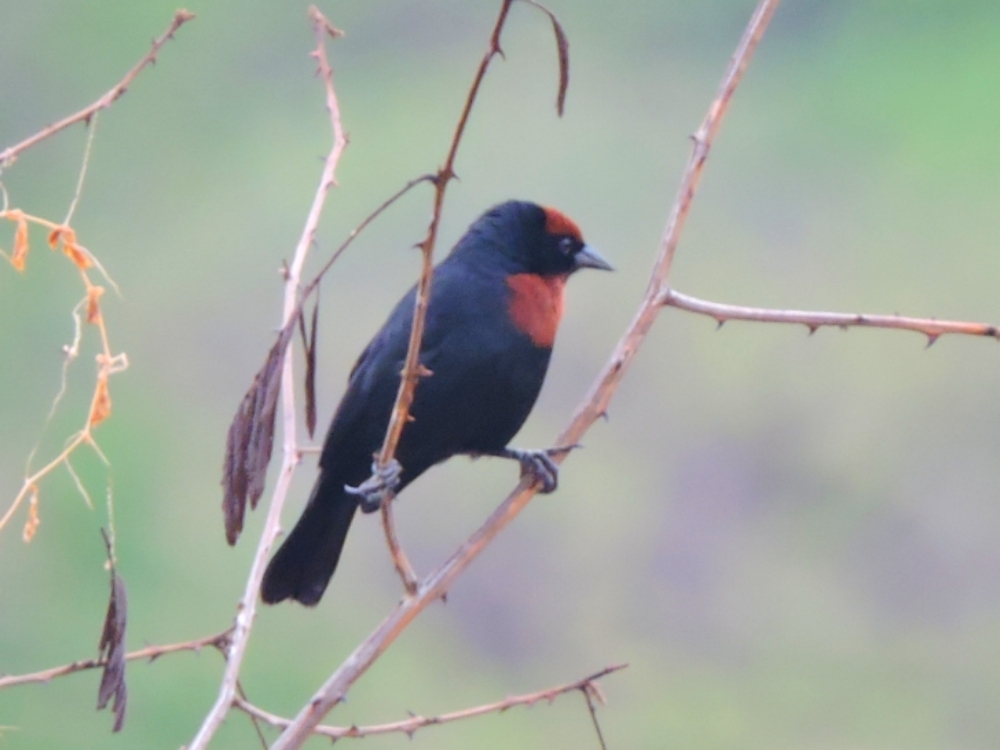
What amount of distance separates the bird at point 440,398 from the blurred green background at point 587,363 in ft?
1.83

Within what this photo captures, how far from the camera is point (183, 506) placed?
2.09m

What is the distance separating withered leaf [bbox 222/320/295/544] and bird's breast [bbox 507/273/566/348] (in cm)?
65

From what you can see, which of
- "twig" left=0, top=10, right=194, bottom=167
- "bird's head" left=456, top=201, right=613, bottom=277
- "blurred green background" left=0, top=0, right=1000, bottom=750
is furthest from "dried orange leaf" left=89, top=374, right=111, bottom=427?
"blurred green background" left=0, top=0, right=1000, bottom=750

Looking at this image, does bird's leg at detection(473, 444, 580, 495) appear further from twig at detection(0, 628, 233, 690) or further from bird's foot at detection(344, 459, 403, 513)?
twig at detection(0, 628, 233, 690)

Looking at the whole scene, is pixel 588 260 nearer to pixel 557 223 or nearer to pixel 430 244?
pixel 557 223

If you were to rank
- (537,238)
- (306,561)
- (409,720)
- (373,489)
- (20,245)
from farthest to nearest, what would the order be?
(537,238), (306,561), (373,489), (409,720), (20,245)

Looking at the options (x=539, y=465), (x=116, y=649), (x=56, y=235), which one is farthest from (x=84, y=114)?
(x=539, y=465)

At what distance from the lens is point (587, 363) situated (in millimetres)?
2148

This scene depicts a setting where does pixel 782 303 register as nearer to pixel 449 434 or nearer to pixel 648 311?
pixel 449 434

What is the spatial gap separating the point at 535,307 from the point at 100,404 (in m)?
0.74

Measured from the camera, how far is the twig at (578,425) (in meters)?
0.99

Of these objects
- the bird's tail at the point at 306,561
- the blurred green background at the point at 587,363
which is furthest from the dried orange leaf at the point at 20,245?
the blurred green background at the point at 587,363

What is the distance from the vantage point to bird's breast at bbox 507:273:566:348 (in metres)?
1.49

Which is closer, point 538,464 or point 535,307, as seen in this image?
point 538,464
